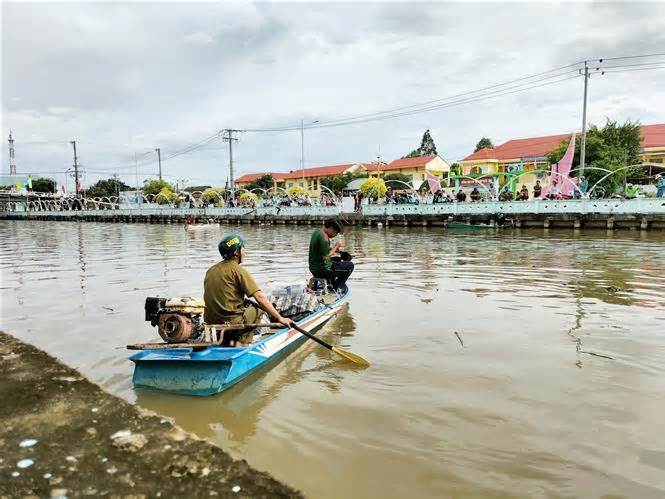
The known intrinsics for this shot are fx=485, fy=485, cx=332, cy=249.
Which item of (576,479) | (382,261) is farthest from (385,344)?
(382,261)

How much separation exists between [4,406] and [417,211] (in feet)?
104

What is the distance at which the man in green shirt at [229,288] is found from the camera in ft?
17.8

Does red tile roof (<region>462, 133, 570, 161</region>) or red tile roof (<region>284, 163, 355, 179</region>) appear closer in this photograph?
red tile roof (<region>462, 133, 570, 161</region>)

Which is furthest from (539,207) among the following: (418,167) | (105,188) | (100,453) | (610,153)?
(105,188)

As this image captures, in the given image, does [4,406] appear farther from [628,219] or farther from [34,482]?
[628,219]

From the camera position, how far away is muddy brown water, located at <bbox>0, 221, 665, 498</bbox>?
12.8 feet

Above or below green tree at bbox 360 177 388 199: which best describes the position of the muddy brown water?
below

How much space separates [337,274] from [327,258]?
401 mm

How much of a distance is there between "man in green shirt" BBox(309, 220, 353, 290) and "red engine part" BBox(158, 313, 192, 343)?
3.65 meters

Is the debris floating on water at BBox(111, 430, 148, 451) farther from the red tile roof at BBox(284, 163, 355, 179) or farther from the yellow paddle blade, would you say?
the red tile roof at BBox(284, 163, 355, 179)

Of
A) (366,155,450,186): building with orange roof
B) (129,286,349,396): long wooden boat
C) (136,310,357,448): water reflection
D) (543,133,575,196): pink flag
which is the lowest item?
(136,310,357,448): water reflection

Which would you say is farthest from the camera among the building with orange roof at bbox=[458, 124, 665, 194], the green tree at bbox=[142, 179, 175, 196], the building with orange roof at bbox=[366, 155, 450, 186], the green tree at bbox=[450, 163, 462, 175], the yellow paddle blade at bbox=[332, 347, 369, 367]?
the green tree at bbox=[142, 179, 175, 196]

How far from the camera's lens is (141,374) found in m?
5.39

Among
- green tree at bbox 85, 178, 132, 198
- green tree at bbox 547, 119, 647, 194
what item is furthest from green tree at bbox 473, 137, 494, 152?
green tree at bbox 85, 178, 132, 198
